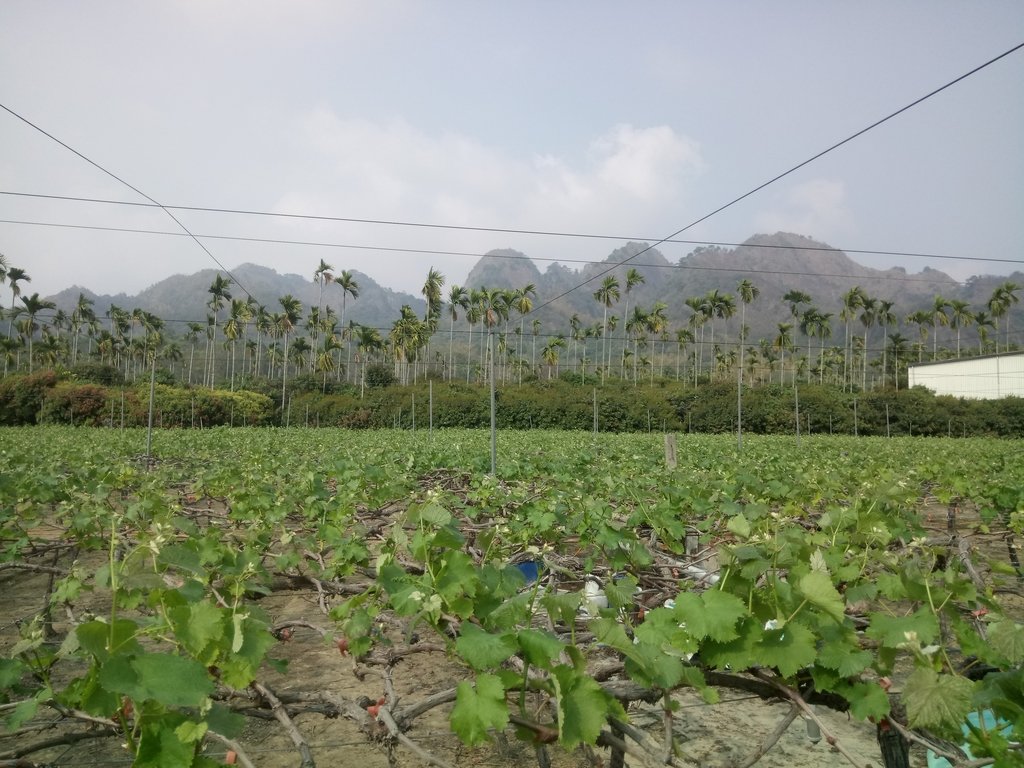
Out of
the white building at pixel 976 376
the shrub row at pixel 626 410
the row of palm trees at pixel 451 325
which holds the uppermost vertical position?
the row of palm trees at pixel 451 325

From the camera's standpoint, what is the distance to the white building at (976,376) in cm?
4172

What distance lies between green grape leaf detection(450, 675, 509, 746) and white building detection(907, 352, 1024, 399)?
51115 millimetres

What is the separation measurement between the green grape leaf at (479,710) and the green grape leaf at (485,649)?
3 centimetres

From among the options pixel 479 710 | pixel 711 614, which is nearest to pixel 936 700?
pixel 711 614

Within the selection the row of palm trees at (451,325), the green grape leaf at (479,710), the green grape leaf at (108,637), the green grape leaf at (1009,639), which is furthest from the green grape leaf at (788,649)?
the row of palm trees at (451,325)

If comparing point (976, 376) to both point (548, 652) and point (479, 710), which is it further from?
point (479, 710)

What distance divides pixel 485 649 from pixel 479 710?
11 cm

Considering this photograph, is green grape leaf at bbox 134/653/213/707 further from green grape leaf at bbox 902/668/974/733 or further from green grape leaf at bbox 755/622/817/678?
green grape leaf at bbox 902/668/974/733

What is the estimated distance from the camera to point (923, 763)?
288 cm

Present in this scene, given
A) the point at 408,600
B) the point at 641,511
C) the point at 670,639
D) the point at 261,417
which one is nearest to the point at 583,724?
the point at 670,639

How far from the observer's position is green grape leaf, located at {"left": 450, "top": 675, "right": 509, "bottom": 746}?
1.11 metres

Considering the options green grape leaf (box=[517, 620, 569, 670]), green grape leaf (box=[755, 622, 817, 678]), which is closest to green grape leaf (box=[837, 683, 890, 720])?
green grape leaf (box=[755, 622, 817, 678])

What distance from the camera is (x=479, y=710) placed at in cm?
114

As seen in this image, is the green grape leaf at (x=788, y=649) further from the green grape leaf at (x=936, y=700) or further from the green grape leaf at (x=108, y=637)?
the green grape leaf at (x=108, y=637)
